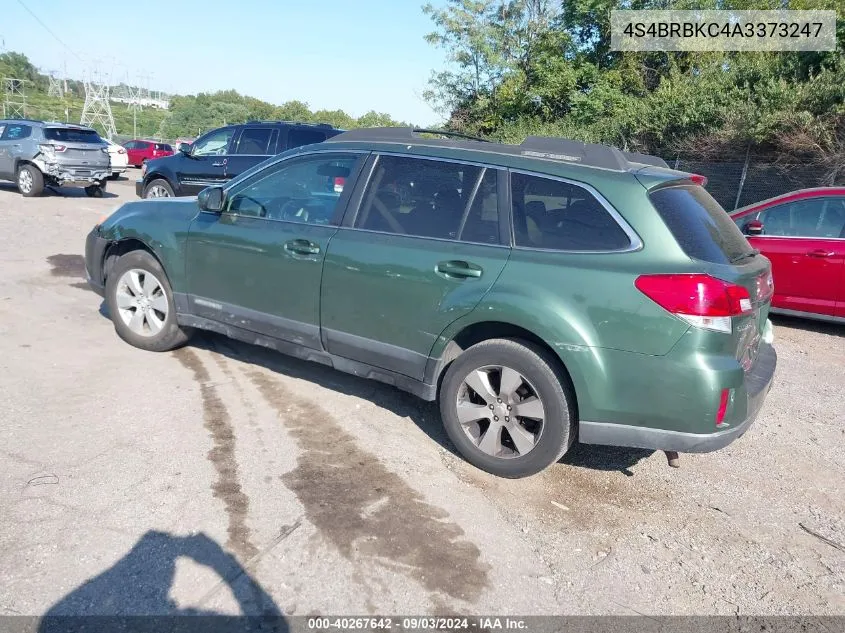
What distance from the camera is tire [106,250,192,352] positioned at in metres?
5.41

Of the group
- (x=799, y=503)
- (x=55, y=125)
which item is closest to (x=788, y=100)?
(x=799, y=503)

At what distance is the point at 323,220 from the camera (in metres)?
4.58

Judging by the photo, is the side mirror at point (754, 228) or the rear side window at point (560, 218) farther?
the side mirror at point (754, 228)

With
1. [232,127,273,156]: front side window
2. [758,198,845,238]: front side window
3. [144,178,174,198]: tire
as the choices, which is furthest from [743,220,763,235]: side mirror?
[144,178,174,198]: tire

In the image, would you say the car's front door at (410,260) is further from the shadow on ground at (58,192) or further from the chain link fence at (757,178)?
the shadow on ground at (58,192)

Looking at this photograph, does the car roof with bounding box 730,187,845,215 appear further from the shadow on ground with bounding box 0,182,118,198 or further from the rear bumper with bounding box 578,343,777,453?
the shadow on ground with bounding box 0,182,118,198

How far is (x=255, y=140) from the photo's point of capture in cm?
1262

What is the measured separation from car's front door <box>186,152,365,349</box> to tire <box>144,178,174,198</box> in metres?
9.22

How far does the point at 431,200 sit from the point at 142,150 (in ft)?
106

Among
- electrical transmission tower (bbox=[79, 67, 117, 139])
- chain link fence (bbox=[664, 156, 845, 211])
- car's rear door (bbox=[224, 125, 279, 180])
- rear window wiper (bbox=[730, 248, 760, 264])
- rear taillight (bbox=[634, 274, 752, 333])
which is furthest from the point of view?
electrical transmission tower (bbox=[79, 67, 117, 139])

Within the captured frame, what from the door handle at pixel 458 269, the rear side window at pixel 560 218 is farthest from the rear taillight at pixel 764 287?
the door handle at pixel 458 269

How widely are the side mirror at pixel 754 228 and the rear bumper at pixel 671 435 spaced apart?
4.38 m

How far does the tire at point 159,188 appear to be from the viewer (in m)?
13.6

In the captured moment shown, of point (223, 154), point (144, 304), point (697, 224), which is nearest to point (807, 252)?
point (697, 224)
